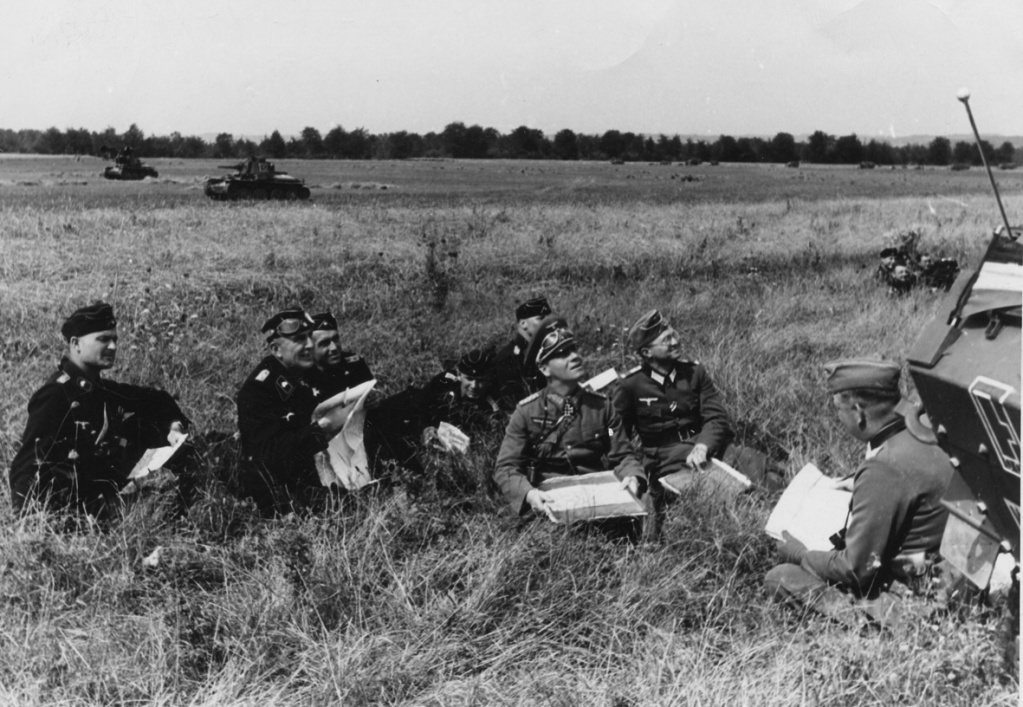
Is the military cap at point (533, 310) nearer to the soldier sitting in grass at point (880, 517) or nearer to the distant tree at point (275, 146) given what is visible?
the soldier sitting in grass at point (880, 517)

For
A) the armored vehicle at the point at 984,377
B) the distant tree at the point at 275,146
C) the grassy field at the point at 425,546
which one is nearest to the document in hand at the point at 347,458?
the grassy field at the point at 425,546

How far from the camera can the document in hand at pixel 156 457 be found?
3924mm

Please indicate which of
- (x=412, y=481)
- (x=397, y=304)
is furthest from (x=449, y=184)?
(x=412, y=481)

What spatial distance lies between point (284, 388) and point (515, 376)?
72.3 inches

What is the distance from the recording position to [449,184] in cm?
2242

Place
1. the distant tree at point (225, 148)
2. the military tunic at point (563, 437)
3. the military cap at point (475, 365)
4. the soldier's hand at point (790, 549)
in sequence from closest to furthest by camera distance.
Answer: the soldier's hand at point (790, 549), the military tunic at point (563, 437), the military cap at point (475, 365), the distant tree at point (225, 148)

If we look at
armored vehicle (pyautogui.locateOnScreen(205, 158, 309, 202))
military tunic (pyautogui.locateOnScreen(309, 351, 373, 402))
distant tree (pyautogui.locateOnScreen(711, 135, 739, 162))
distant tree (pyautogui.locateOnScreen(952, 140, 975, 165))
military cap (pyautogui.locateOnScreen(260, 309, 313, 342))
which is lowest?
military tunic (pyautogui.locateOnScreen(309, 351, 373, 402))

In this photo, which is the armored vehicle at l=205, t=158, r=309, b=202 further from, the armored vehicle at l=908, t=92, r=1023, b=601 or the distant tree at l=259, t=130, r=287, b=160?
the armored vehicle at l=908, t=92, r=1023, b=601

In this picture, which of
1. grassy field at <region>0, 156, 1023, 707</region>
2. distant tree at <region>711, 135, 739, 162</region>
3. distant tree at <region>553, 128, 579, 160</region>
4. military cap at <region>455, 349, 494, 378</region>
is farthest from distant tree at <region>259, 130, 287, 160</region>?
distant tree at <region>711, 135, 739, 162</region>

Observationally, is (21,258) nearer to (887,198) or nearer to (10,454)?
(10,454)

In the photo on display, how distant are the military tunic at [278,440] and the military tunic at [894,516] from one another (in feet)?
8.11

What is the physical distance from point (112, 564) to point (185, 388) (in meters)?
2.30

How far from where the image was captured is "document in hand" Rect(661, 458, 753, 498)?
414 centimetres

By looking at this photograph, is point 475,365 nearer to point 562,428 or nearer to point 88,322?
point 562,428
